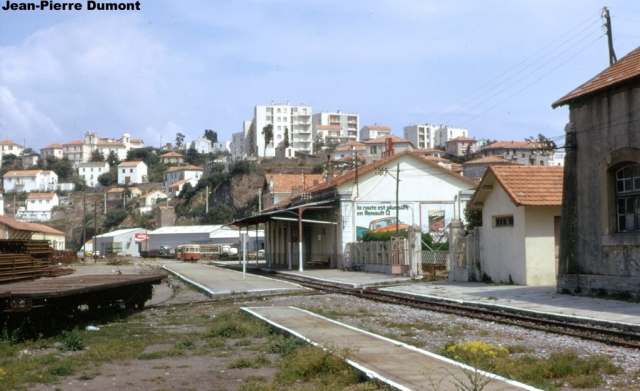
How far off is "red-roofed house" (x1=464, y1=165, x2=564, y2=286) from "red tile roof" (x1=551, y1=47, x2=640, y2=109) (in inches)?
168

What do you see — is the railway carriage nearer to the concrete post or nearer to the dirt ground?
the concrete post

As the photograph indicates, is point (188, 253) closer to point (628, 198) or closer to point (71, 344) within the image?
point (628, 198)

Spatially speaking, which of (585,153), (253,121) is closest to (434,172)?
(585,153)

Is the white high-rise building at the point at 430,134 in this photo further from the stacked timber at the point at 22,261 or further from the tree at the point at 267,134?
the stacked timber at the point at 22,261

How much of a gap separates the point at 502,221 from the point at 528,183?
168 cm

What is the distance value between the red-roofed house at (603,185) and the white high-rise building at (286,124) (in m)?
151

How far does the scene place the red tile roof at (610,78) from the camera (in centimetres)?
1842

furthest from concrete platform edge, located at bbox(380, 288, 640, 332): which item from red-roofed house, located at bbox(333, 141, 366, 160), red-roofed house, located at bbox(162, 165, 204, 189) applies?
red-roofed house, located at bbox(162, 165, 204, 189)

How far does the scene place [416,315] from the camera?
17641mm

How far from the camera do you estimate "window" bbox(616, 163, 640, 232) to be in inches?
732

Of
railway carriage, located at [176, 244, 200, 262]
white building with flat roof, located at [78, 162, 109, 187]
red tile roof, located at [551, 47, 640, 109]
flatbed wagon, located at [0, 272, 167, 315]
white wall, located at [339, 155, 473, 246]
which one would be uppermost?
white building with flat roof, located at [78, 162, 109, 187]

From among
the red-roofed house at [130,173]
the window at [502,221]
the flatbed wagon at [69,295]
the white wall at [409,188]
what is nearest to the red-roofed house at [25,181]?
the red-roofed house at [130,173]

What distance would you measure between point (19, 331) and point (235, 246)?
245 ft

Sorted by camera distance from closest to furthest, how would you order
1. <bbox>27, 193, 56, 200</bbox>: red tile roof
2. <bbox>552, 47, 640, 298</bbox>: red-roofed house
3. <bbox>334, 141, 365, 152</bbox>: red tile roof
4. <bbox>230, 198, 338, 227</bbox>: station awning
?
<bbox>552, 47, 640, 298</bbox>: red-roofed house < <bbox>230, 198, 338, 227</bbox>: station awning < <bbox>334, 141, 365, 152</bbox>: red tile roof < <bbox>27, 193, 56, 200</bbox>: red tile roof
